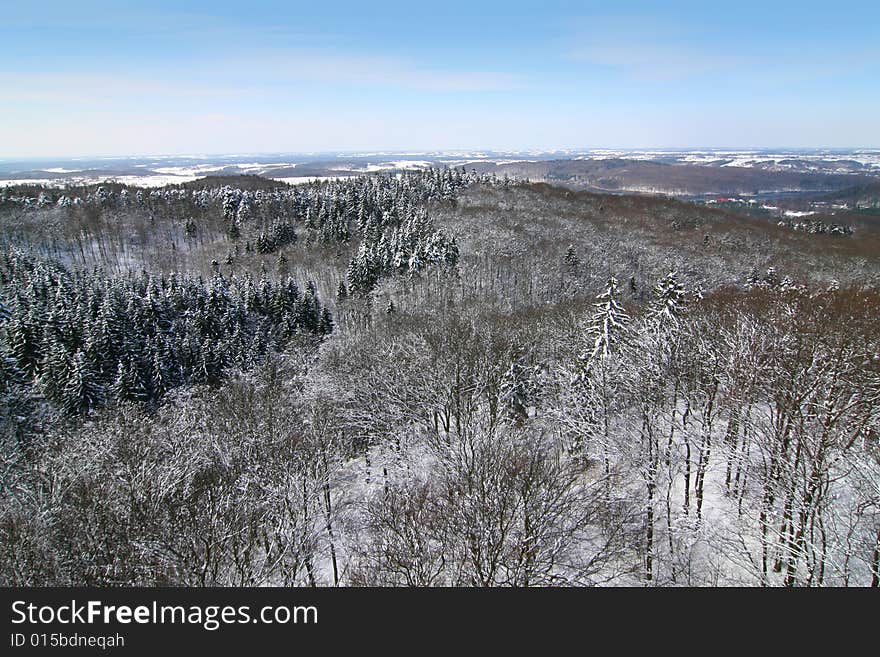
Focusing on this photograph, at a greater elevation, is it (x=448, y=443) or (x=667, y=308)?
(x=667, y=308)

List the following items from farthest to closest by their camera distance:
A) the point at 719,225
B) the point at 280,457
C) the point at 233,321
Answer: the point at 719,225, the point at 233,321, the point at 280,457

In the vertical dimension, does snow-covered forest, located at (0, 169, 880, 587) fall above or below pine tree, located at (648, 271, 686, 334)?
below

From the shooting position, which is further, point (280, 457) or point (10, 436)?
point (10, 436)

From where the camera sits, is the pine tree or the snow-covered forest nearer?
the snow-covered forest

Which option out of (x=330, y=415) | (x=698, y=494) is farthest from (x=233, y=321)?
(x=698, y=494)

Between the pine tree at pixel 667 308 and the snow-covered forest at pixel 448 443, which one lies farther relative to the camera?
the pine tree at pixel 667 308

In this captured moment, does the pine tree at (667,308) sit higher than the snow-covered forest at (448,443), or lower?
higher

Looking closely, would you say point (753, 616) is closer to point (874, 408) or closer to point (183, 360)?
point (874, 408)

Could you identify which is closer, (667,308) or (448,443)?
(448,443)
